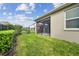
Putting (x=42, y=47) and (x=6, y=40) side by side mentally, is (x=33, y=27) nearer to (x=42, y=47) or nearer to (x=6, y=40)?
(x=42, y=47)

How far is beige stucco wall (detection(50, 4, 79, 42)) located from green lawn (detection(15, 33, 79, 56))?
0.32 feet

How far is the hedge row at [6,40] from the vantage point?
11.0ft

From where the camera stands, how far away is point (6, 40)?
3400 mm

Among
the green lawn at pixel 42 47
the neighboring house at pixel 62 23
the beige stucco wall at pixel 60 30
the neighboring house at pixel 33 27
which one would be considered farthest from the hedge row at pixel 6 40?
the beige stucco wall at pixel 60 30

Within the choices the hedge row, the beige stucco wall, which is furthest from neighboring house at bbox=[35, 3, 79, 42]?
the hedge row

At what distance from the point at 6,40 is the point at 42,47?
0.72 m

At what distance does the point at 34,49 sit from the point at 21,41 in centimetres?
30

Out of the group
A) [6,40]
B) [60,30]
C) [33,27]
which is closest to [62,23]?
[60,30]

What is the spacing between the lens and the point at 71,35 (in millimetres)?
3348

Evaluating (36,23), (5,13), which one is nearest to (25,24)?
(36,23)

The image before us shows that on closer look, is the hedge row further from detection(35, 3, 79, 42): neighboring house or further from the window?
the window

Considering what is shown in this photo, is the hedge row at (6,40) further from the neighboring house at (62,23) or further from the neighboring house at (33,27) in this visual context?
the neighboring house at (62,23)

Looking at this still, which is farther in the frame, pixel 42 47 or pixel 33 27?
pixel 33 27

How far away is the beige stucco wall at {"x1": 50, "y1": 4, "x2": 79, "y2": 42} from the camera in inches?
131
